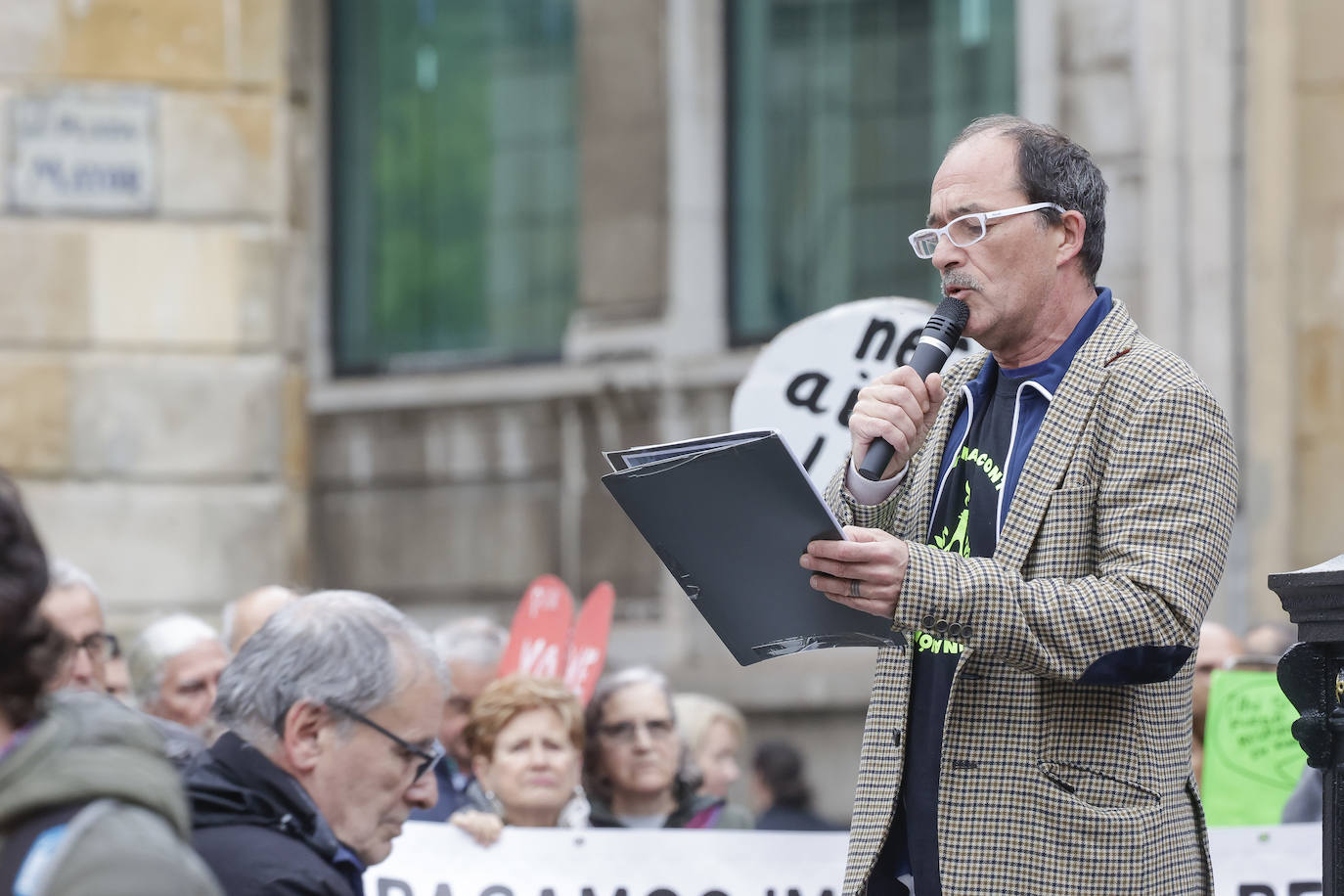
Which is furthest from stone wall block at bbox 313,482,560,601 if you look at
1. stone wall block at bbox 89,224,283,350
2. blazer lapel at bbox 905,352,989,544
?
blazer lapel at bbox 905,352,989,544

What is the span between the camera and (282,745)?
124 inches

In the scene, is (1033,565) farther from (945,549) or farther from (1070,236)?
(1070,236)

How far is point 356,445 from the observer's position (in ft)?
36.6

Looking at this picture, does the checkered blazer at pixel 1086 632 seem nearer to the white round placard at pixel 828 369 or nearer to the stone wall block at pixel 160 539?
the white round placard at pixel 828 369

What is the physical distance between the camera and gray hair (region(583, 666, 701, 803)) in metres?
5.93

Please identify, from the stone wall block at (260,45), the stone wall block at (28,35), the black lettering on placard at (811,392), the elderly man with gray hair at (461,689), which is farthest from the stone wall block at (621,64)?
the black lettering on placard at (811,392)

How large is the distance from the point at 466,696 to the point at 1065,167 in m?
3.39

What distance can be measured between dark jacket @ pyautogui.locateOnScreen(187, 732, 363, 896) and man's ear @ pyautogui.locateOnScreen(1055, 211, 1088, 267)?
1.42 m

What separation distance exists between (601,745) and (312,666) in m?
2.81

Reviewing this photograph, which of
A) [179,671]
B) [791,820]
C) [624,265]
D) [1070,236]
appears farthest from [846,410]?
[624,265]

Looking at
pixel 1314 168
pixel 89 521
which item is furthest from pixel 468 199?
pixel 1314 168

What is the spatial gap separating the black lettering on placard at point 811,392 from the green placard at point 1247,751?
4.22ft

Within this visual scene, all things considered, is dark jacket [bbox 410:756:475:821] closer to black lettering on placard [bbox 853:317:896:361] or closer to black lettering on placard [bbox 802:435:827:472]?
black lettering on placard [bbox 802:435:827:472]

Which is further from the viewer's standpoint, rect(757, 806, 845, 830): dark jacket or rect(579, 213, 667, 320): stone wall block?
rect(579, 213, 667, 320): stone wall block
